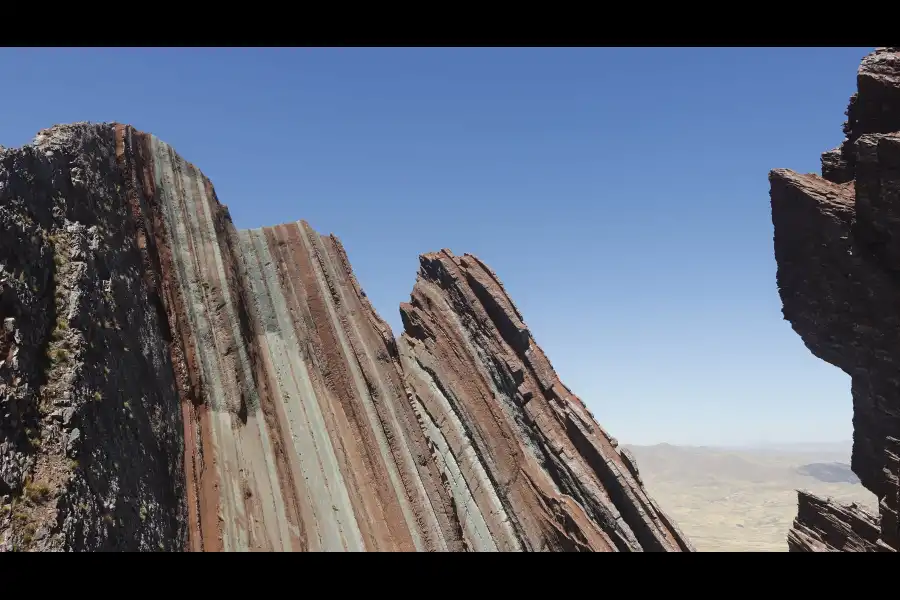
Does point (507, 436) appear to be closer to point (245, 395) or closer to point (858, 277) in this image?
point (245, 395)

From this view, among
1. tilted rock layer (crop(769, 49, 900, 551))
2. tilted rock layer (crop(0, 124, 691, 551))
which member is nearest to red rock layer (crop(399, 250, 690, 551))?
tilted rock layer (crop(0, 124, 691, 551))

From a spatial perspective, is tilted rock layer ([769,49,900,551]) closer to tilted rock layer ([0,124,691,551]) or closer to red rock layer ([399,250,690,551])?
tilted rock layer ([0,124,691,551])

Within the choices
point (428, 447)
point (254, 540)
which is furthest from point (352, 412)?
point (254, 540)

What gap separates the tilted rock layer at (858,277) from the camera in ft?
74.0

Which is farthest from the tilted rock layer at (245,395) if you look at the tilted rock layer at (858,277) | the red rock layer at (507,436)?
the tilted rock layer at (858,277)

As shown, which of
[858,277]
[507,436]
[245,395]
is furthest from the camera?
[858,277]

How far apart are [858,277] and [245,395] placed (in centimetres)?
2780

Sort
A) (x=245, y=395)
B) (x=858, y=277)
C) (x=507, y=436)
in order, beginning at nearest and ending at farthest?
(x=245, y=395) < (x=507, y=436) < (x=858, y=277)

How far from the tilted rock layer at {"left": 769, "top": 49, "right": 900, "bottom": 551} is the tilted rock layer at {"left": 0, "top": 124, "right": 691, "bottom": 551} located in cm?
1003

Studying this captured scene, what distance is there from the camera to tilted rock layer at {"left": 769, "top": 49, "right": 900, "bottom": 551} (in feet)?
74.0

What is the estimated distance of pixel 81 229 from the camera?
35.6 ft

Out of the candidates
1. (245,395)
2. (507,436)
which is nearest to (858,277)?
(507,436)

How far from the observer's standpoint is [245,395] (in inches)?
623
